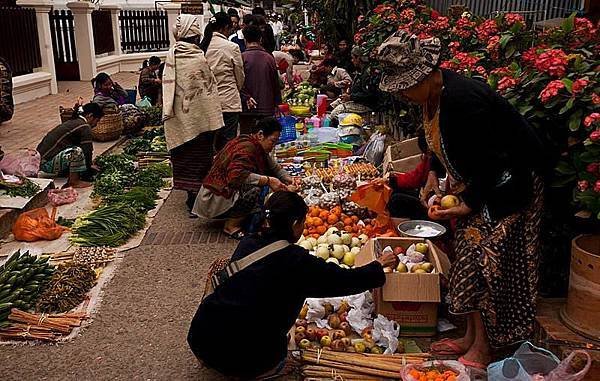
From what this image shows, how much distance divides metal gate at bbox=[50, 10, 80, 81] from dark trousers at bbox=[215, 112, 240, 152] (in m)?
10.7

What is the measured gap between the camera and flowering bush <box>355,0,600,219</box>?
126 inches

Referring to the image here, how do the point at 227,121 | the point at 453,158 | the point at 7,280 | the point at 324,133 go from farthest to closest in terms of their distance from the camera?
1. the point at 324,133
2. the point at 227,121
3. the point at 7,280
4. the point at 453,158

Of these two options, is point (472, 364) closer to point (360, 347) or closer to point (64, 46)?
point (360, 347)

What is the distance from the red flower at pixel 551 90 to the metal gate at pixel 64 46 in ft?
50.5

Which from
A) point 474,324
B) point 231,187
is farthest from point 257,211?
point 474,324

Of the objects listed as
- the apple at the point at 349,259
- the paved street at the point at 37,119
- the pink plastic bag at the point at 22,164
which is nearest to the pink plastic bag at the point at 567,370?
the apple at the point at 349,259

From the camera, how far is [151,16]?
2156cm

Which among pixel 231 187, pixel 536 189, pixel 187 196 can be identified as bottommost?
pixel 187 196

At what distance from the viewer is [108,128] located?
31.0ft

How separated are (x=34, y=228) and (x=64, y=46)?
40.2 ft

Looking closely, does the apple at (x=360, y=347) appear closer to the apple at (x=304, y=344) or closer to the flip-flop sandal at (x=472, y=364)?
the apple at (x=304, y=344)

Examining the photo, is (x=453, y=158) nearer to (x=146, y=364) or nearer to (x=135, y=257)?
(x=146, y=364)

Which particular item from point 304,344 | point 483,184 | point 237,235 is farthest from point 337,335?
point 237,235

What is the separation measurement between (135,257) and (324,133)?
4095mm
